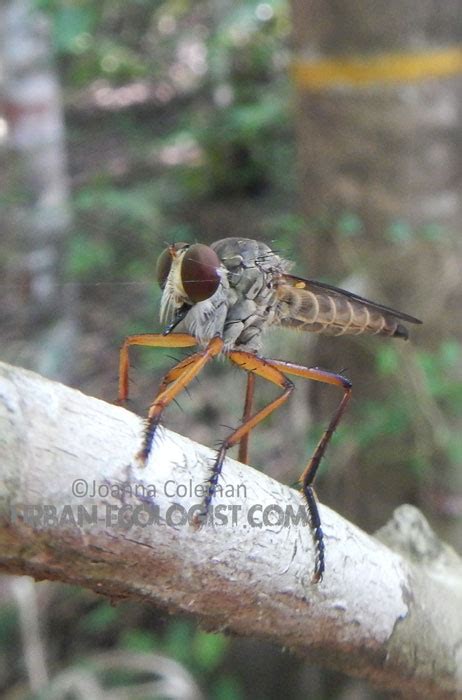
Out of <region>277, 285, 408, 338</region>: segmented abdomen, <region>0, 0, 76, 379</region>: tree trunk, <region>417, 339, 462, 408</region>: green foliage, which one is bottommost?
<region>277, 285, 408, 338</region>: segmented abdomen

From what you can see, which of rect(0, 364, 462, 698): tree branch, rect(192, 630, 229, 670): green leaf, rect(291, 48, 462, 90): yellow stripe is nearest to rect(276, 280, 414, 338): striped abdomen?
rect(0, 364, 462, 698): tree branch

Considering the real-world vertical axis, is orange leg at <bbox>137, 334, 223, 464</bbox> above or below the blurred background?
below

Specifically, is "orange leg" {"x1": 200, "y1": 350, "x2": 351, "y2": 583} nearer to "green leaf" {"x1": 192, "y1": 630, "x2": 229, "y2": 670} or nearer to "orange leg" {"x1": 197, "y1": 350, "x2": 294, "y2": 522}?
"orange leg" {"x1": 197, "y1": 350, "x2": 294, "y2": 522}

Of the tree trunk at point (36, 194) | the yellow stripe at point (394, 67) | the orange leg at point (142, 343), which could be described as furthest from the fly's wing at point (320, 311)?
the tree trunk at point (36, 194)

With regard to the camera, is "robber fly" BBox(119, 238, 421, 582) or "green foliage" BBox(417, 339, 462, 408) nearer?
"robber fly" BBox(119, 238, 421, 582)

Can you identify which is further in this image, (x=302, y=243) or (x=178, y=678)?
(x=302, y=243)

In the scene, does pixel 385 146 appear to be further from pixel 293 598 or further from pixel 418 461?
pixel 293 598

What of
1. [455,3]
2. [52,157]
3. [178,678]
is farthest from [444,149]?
[178,678]

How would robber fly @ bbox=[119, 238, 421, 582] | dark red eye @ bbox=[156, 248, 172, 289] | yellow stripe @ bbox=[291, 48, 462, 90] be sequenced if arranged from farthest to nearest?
1. yellow stripe @ bbox=[291, 48, 462, 90]
2. dark red eye @ bbox=[156, 248, 172, 289]
3. robber fly @ bbox=[119, 238, 421, 582]
